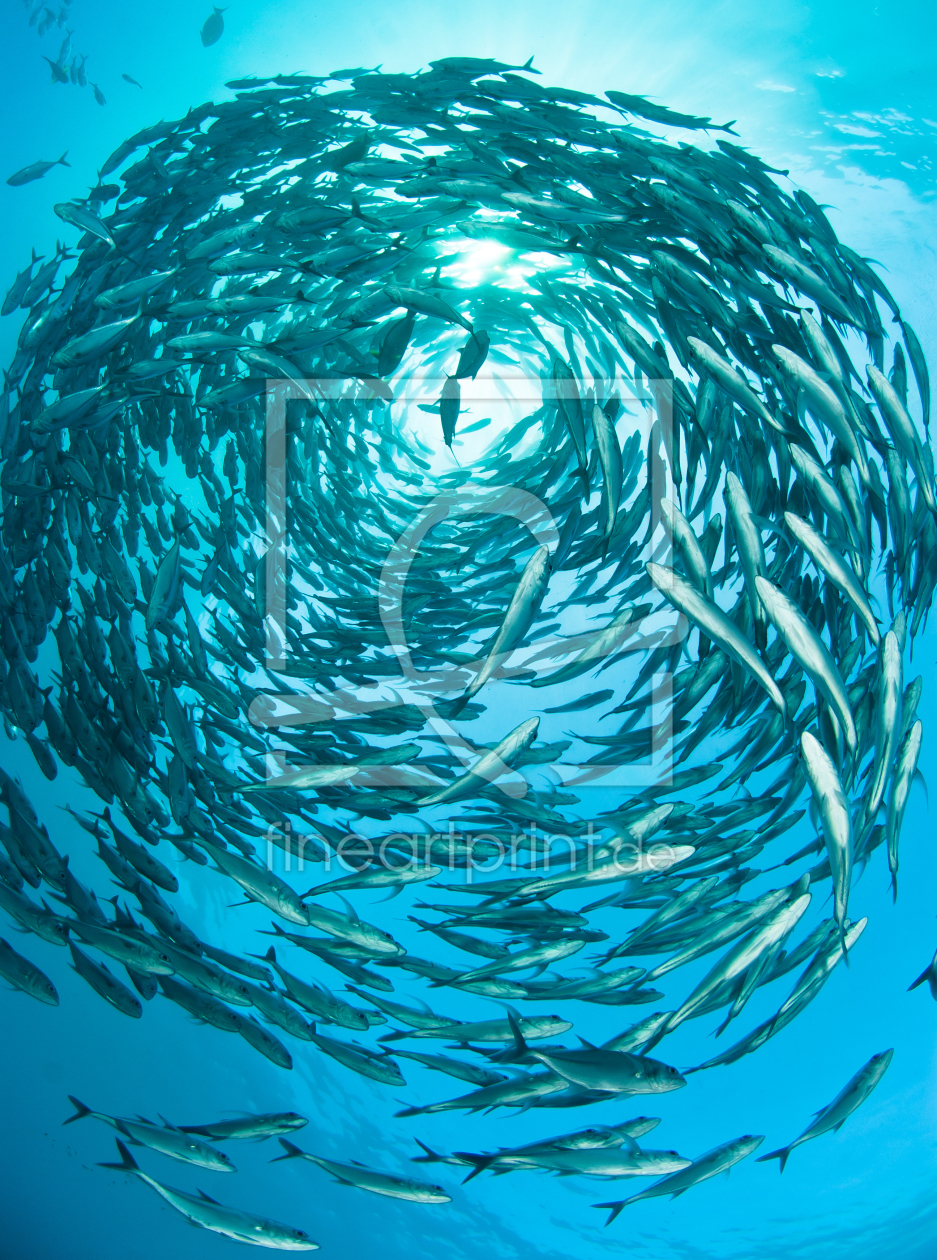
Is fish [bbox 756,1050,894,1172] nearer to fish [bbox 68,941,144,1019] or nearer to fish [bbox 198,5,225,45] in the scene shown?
fish [bbox 68,941,144,1019]

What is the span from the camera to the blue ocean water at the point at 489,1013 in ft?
18.0

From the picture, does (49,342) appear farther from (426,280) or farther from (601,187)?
(601,187)

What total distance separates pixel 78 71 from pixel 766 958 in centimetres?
855

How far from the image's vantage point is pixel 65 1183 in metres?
8.88

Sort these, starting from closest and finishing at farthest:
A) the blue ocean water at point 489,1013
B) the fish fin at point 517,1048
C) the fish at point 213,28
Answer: the fish fin at point 517,1048, the blue ocean water at point 489,1013, the fish at point 213,28

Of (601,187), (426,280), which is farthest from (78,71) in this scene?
(601,187)

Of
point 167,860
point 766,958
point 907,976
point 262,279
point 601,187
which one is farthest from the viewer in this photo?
point 907,976

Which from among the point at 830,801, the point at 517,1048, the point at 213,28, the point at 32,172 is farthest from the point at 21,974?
the point at 213,28

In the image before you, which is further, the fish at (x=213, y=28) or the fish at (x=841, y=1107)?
the fish at (x=213, y=28)

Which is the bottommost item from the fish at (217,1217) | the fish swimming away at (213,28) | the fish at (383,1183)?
the fish at (217,1217)

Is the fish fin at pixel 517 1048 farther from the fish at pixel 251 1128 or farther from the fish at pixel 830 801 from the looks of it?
the fish at pixel 830 801

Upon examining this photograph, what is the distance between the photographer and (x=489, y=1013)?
10852 millimetres

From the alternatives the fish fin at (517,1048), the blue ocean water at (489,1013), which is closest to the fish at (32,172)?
the blue ocean water at (489,1013)

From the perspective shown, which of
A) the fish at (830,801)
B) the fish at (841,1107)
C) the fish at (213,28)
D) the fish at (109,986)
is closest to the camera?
the fish at (830,801)
